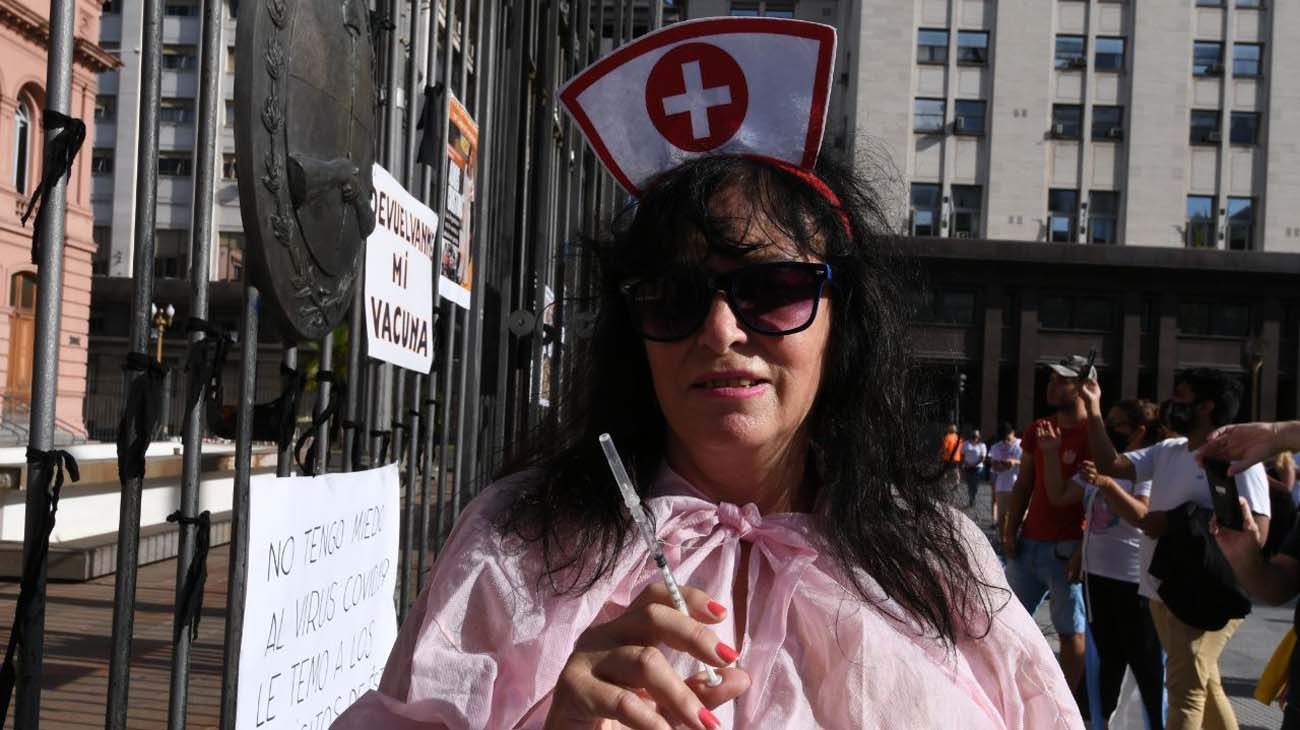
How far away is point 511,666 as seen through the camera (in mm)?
1543

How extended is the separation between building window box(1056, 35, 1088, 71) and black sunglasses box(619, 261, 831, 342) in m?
38.7

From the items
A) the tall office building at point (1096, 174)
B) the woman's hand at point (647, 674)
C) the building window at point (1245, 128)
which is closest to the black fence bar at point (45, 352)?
the woman's hand at point (647, 674)

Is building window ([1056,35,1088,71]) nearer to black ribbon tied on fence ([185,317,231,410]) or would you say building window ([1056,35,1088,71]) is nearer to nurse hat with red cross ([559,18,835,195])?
nurse hat with red cross ([559,18,835,195])

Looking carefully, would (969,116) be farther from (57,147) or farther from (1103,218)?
(57,147)

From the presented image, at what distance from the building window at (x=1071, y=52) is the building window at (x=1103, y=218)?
395 centimetres

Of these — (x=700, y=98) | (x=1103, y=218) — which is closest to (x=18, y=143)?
(x=700, y=98)

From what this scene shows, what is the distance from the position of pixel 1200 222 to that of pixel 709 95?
126 feet

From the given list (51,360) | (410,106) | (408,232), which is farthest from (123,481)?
(410,106)

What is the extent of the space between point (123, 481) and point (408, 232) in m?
1.47

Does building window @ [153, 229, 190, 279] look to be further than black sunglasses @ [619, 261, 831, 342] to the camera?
Yes

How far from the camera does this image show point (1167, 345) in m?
35.6

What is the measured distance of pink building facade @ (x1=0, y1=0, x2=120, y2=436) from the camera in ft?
12.8

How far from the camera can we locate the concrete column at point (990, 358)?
1401 inches

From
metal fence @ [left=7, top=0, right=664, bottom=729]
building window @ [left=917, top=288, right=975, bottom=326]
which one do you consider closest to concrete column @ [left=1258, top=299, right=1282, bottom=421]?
building window @ [left=917, top=288, right=975, bottom=326]
